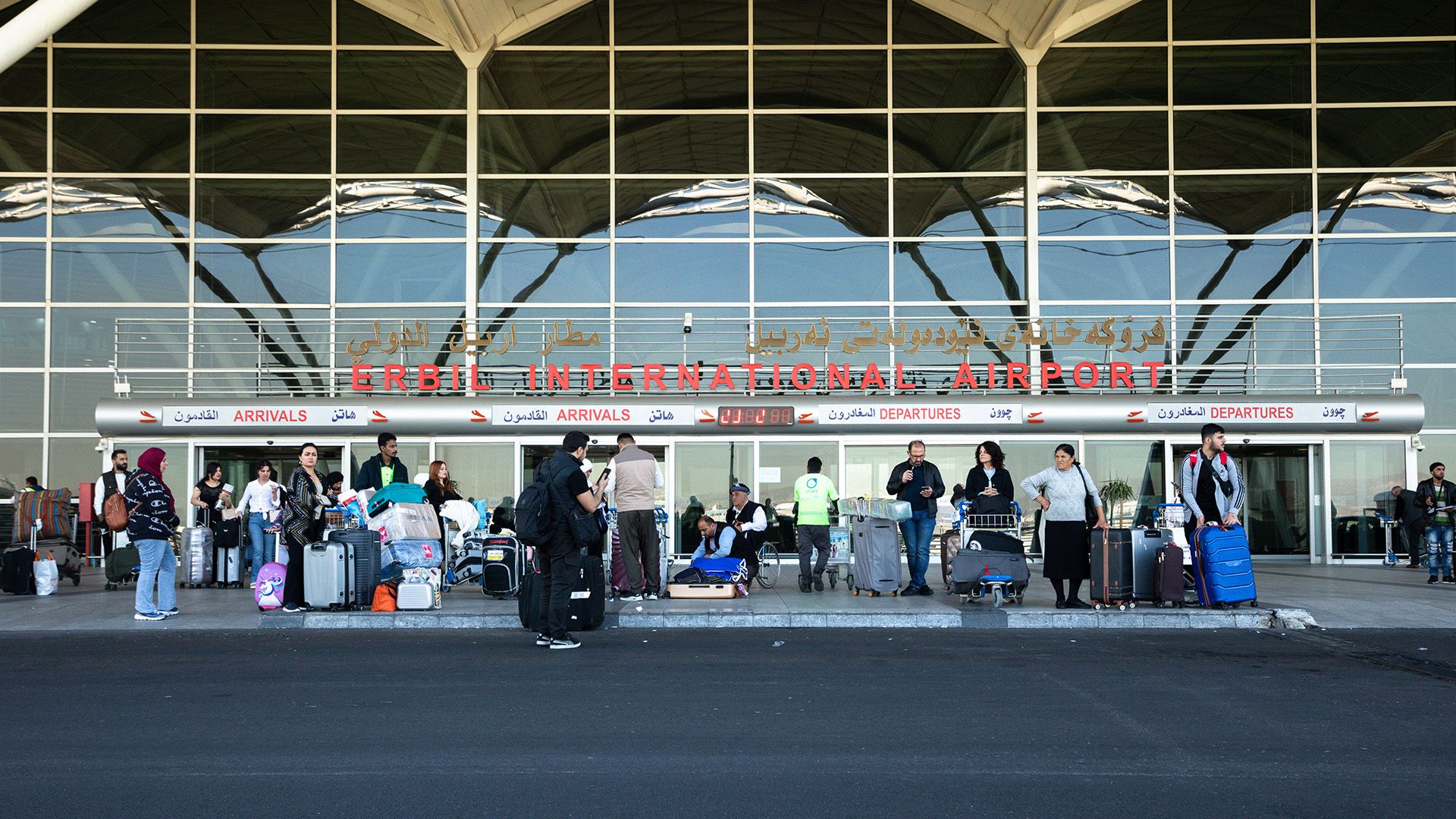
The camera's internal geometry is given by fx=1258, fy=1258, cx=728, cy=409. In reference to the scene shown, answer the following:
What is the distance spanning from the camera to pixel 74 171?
23.0 meters

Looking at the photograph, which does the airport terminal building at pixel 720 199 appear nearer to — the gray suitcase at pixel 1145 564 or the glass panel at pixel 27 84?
the glass panel at pixel 27 84

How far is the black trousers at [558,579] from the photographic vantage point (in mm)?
9852

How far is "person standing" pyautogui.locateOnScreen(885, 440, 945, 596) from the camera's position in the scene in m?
13.8

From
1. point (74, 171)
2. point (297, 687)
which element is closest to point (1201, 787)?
point (297, 687)

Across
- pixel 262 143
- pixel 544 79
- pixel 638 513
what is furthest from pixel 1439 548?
pixel 262 143

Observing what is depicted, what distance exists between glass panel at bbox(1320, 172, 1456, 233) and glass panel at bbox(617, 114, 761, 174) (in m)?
10.8

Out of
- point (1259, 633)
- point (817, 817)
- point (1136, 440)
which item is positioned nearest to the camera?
point (817, 817)

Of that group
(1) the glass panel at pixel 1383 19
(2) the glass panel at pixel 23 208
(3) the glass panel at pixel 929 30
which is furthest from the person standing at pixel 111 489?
(1) the glass panel at pixel 1383 19

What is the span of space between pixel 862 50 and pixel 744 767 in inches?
778

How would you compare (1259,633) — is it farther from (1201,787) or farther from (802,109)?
(802,109)

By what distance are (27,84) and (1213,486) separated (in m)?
21.7

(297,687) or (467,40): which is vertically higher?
(467,40)

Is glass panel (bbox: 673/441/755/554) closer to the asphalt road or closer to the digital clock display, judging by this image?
the digital clock display

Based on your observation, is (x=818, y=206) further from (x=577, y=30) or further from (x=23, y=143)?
(x=23, y=143)
